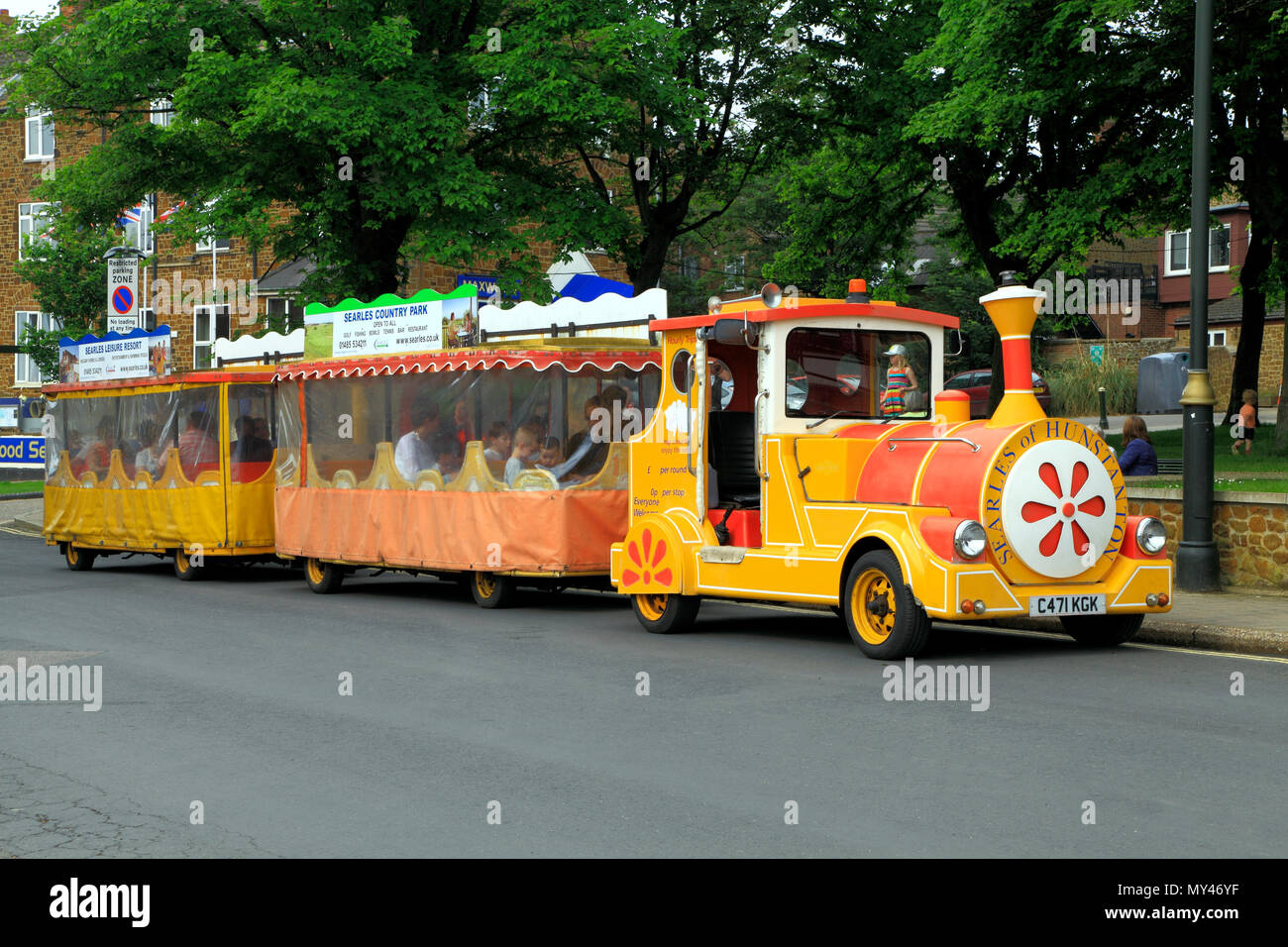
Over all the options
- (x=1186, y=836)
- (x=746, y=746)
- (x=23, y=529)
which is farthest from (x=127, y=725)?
(x=23, y=529)

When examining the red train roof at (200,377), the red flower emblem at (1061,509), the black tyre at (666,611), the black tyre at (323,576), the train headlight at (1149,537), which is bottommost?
the black tyre at (323,576)

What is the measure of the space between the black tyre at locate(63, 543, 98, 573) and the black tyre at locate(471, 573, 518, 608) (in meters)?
9.15

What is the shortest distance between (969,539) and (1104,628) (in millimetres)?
1941

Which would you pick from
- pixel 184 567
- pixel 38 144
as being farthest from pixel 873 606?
pixel 38 144

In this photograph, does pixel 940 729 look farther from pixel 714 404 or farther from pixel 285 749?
pixel 714 404

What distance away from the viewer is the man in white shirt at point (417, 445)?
55.9 feet

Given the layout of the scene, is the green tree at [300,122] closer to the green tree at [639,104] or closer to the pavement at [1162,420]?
the green tree at [639,104]

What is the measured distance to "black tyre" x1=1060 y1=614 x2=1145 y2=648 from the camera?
11867mm

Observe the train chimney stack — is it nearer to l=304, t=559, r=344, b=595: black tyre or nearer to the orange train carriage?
the orange train carriage

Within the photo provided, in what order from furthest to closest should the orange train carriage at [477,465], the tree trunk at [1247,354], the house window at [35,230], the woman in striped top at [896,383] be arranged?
1. the tree trunk at [1247,354]
2. the house window at [35,230]
3. the orange train carriage at [477,465]
4. the woman in striped top at [896,383]

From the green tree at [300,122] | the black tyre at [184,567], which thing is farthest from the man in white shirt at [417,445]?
the green tree at [300,122]

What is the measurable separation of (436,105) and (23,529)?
13513 mm

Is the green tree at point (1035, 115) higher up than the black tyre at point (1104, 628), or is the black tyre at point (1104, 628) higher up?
the green tree at point (1035, 115)

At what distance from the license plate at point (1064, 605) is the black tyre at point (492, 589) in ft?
20.8
